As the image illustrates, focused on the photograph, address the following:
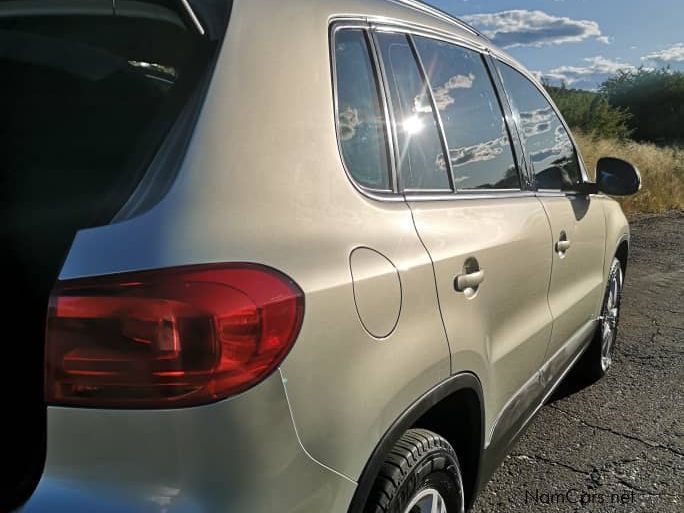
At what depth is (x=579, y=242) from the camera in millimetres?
3365

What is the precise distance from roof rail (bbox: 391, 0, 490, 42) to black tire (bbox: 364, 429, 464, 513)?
1392mm

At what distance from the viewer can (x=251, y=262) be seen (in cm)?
134

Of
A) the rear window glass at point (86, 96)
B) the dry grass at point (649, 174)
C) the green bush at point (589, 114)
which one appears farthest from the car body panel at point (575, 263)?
the green bush at point (589, 114)

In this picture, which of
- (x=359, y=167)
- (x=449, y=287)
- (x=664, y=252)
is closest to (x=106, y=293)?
(x=359, y=167)

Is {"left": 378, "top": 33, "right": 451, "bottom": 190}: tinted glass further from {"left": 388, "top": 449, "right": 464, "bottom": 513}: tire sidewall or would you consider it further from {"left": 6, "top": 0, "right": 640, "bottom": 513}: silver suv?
{"left": 388, "top": 449, "right": 464, "bottom": 513}: tire sidewall

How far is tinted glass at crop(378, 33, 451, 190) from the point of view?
2.04 m

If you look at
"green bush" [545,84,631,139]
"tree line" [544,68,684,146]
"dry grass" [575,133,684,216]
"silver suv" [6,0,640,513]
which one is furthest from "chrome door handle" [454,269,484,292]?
"tree line" [544,68,684,146]

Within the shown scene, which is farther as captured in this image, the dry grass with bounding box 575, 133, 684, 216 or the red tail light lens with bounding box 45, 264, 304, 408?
the dry grass with bounding box 575, 133, 684, 216

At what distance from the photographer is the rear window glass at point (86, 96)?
157 cm

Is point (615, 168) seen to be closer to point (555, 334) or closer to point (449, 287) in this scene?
point (555, 334)

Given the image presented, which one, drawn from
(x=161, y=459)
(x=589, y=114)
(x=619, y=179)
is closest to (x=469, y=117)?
(x=619, y=179)

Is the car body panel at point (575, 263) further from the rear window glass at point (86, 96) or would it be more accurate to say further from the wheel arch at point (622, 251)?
the rear window glass at point (86, 96)

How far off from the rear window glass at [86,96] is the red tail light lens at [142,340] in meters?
0.21

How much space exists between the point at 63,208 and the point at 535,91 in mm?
2563
